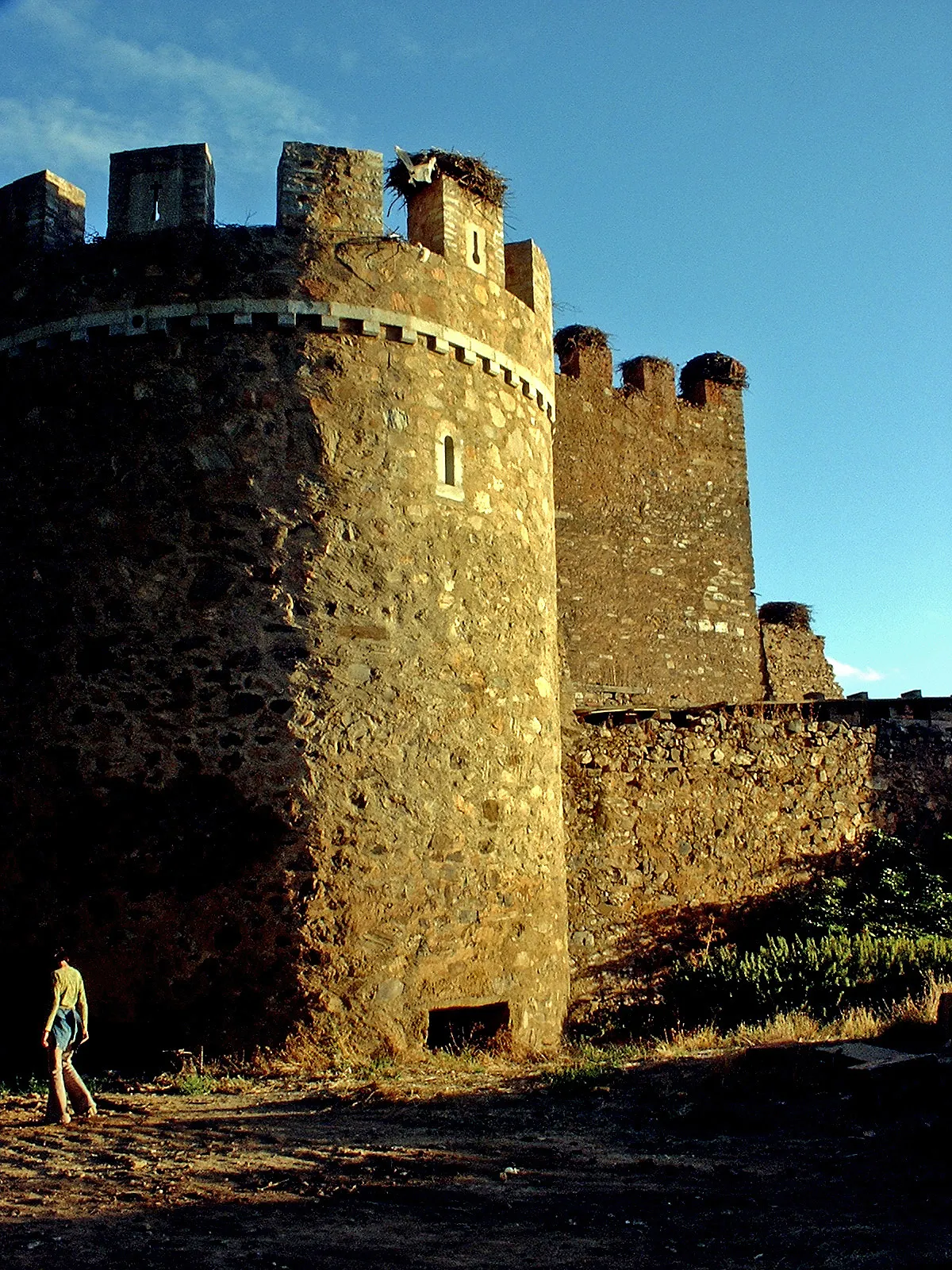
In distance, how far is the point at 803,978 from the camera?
11148 mm

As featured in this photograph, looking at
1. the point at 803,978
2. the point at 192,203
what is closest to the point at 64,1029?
the point at 192,203

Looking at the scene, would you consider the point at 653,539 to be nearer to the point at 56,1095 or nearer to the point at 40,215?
the point at 40,215

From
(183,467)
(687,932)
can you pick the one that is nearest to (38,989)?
(183,467)

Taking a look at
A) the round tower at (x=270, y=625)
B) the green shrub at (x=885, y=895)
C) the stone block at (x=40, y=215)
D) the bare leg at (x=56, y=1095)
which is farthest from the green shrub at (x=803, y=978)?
the stone block at (x=40, y=215)

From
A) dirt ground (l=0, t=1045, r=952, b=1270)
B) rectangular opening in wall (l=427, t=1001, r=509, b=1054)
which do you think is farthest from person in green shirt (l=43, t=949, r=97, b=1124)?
rectangular opening in wall (l=427, t=1001, r=509, b=1054)

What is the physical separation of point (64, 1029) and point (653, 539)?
41.1ft

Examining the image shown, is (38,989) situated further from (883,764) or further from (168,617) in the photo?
(883,764)

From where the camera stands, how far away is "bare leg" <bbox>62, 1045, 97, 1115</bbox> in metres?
7.32

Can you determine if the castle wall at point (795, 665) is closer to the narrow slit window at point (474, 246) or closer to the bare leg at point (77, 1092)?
the narrow slit window at point (474, 246)

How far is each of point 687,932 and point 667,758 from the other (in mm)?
1741

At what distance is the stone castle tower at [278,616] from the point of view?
8578 millimetres

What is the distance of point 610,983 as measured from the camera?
37.7 feet

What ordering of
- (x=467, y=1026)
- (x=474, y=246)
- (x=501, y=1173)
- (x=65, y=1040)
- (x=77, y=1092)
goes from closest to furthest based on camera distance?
(x=501, y=1173) → (x=77, y=1092) → (x=65, y=1040) → (x=467, y=1026) → (x=474, y=246)

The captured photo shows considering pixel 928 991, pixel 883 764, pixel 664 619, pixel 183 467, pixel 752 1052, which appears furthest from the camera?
pixel 664 619
